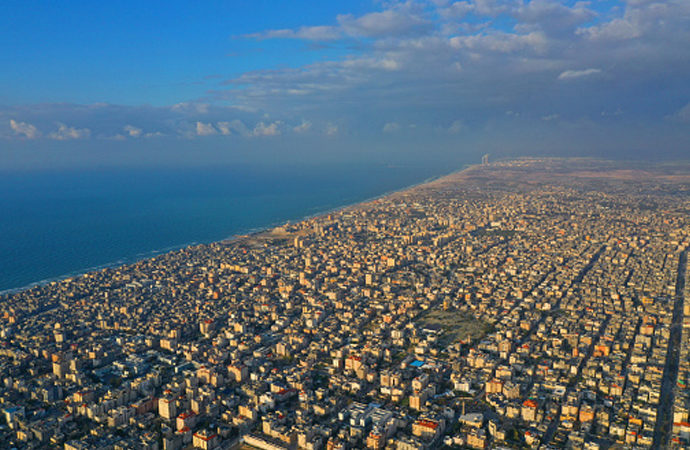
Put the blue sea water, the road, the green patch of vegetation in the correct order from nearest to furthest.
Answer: the road, the green patch of vegetation, the blue sea water

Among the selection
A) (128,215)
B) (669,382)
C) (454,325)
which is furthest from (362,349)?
(128,215)

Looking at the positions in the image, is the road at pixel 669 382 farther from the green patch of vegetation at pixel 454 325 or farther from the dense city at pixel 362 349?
the green patch of vegetation at pixel 454 325

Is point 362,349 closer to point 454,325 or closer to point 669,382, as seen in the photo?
point 454,325

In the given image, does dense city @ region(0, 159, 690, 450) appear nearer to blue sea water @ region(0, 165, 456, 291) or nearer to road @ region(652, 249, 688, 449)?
road @ region(652, 249, 688, 449)

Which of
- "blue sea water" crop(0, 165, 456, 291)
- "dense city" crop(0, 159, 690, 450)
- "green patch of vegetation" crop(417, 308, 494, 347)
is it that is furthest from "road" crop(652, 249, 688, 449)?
"blue sea water" crop(0, 165, 456, 291)

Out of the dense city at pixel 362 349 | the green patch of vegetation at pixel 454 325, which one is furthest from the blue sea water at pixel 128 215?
the green patch of vegetation at pixel 454 325

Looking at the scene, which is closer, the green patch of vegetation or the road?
the road

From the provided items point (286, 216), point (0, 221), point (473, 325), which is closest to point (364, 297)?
point (473, 325)
